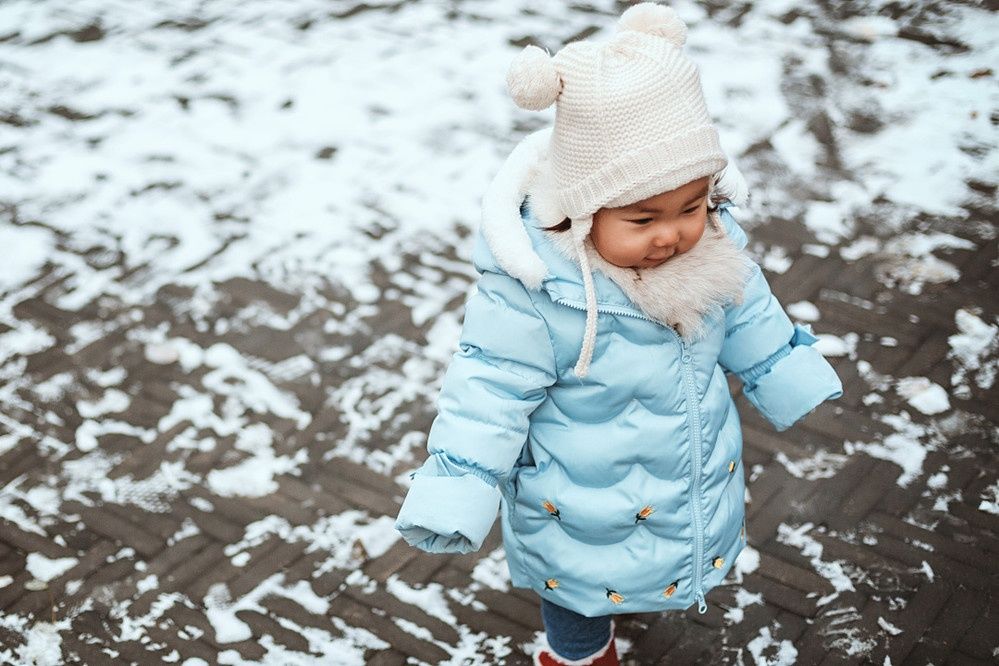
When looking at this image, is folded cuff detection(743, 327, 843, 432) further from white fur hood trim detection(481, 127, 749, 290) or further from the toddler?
white fur hood trim detection(481, 127, 749, 290)

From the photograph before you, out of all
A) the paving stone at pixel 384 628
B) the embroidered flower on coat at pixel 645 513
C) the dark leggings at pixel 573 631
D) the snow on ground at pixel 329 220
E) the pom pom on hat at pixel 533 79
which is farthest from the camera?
the snow on ground at pixel 329 220

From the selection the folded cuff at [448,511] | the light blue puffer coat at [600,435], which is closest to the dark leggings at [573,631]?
the light blue puffer coat at [600,435]

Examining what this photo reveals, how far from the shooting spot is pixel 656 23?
86.5 inches

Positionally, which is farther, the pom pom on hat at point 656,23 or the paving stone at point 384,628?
the paving stone at point 384,628

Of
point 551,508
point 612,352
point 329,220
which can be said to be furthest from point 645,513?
point 329,220

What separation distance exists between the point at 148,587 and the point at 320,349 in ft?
3.76

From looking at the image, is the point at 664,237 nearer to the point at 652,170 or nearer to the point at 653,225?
the point at 653,225

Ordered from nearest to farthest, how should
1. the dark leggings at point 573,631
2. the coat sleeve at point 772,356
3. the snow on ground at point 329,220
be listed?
the coat sleeve at point 772,356 → the dark leggings at point 573,631 → the snow on ground at point 329,220

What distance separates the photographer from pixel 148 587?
128 inches

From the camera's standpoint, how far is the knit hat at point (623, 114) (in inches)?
81.6

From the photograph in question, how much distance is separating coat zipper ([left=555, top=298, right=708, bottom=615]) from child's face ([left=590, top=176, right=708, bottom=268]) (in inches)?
4.7

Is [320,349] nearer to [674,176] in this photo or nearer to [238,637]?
[238,637]

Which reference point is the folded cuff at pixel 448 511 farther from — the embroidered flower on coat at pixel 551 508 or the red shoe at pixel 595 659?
the red shoe at pixel 595 659

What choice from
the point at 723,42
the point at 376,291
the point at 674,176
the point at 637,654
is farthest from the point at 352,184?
the point at 674,176
